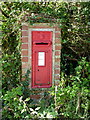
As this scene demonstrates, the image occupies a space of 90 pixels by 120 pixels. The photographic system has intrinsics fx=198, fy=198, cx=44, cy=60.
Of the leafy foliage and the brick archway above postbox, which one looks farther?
the brick archway above postbox

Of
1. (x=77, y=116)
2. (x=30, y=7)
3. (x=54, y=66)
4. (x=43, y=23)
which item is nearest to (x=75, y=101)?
(x=77, y=116)

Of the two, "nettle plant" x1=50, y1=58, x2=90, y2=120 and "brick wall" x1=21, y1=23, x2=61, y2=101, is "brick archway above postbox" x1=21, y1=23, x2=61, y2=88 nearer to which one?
"brick wall" x1=21, y1=23, x2=61, y2=101

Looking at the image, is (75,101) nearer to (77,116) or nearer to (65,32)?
(77,116)

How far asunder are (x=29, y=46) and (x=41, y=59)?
322 millimetres

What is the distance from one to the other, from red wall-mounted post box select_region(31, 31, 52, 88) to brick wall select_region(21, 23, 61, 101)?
74 mm

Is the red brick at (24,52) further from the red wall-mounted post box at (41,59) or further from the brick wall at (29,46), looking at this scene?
the red wall-mounted post box at (41,59)

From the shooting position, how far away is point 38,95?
376 cm

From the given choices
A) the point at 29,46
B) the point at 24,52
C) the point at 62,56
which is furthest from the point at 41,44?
the point at 62,56

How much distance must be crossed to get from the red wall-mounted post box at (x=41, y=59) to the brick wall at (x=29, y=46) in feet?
0.24

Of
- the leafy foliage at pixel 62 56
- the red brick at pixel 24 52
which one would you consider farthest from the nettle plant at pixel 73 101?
the red brick at pixel 24 52

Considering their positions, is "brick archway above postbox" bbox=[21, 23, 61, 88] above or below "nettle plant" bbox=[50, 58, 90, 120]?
above

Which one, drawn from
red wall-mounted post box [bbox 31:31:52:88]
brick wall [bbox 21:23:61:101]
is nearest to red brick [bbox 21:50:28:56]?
brick wall [bbox 21:23:61:101]

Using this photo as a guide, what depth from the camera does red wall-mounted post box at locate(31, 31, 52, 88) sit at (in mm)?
3547

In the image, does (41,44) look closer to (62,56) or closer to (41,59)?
(41,59)
